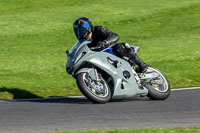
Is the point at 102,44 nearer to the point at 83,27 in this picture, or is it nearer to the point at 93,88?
the point at 83,27

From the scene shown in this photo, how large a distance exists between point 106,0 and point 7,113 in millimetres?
17251

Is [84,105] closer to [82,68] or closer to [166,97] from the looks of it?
[82,68]

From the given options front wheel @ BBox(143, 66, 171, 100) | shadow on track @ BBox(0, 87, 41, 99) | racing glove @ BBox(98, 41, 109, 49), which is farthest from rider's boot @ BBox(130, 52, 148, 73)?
shadow on track @ BBox(0, 87, 41, 99)

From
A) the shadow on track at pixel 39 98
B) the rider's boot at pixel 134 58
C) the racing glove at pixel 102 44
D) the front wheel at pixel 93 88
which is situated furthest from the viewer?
the shadow on track at pixel 39 98

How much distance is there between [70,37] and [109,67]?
9.73 m

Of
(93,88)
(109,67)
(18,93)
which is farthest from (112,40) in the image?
(18,93)

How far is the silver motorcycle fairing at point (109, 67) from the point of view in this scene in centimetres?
830

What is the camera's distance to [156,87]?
29.3ft

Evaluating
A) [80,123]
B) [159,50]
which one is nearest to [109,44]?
[80,123]

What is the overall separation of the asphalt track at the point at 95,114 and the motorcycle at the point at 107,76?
0.63 ft

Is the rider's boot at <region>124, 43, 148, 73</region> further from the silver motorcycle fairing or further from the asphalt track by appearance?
the asphalt track

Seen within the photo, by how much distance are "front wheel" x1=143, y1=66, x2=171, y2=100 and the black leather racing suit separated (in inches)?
10.6

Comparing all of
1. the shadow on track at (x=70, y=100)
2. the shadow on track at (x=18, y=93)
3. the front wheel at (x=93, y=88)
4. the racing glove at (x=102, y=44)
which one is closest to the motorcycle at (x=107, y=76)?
the front wheel at (x=93, y=88)

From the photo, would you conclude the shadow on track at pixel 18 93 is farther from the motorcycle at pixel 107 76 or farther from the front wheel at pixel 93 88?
the front wheel at pixel 93 88
